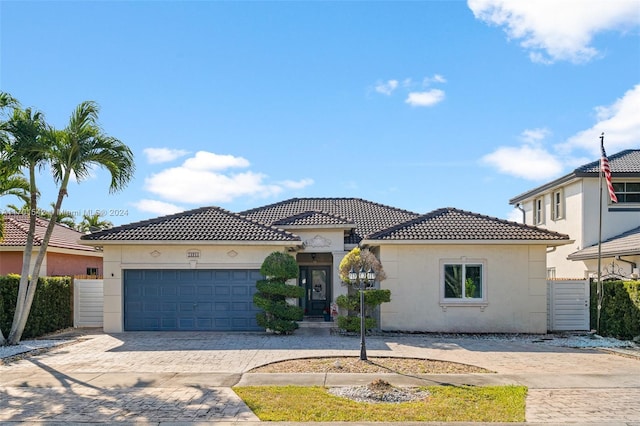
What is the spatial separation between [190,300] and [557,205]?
18069mm

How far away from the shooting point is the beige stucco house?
17.5 metres

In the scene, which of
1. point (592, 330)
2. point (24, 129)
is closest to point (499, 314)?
point (592, 330)

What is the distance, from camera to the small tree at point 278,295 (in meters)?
16.5

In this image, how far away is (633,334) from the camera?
50.6 ft

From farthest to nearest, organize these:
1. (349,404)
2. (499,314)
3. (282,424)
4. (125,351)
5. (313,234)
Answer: (313,234), (499,314), (125,351), (349,404), (282,424)

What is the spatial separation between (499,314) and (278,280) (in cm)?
743

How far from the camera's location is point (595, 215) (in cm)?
2262

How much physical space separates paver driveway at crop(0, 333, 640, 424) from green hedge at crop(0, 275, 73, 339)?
1826 mm

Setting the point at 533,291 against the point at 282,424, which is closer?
the point at 282,424

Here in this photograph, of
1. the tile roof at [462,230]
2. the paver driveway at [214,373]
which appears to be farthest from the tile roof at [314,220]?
the paver driveway at [214,373]

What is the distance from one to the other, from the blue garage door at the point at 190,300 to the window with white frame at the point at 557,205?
1547cm

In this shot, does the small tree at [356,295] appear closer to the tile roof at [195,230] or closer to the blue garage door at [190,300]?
the tile roof at [195,230]

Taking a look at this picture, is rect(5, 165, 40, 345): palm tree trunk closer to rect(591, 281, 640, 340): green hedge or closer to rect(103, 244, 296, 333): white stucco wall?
rect(103, 244, 296, 333): white stucco wall

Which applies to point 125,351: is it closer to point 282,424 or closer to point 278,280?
point 278,280
